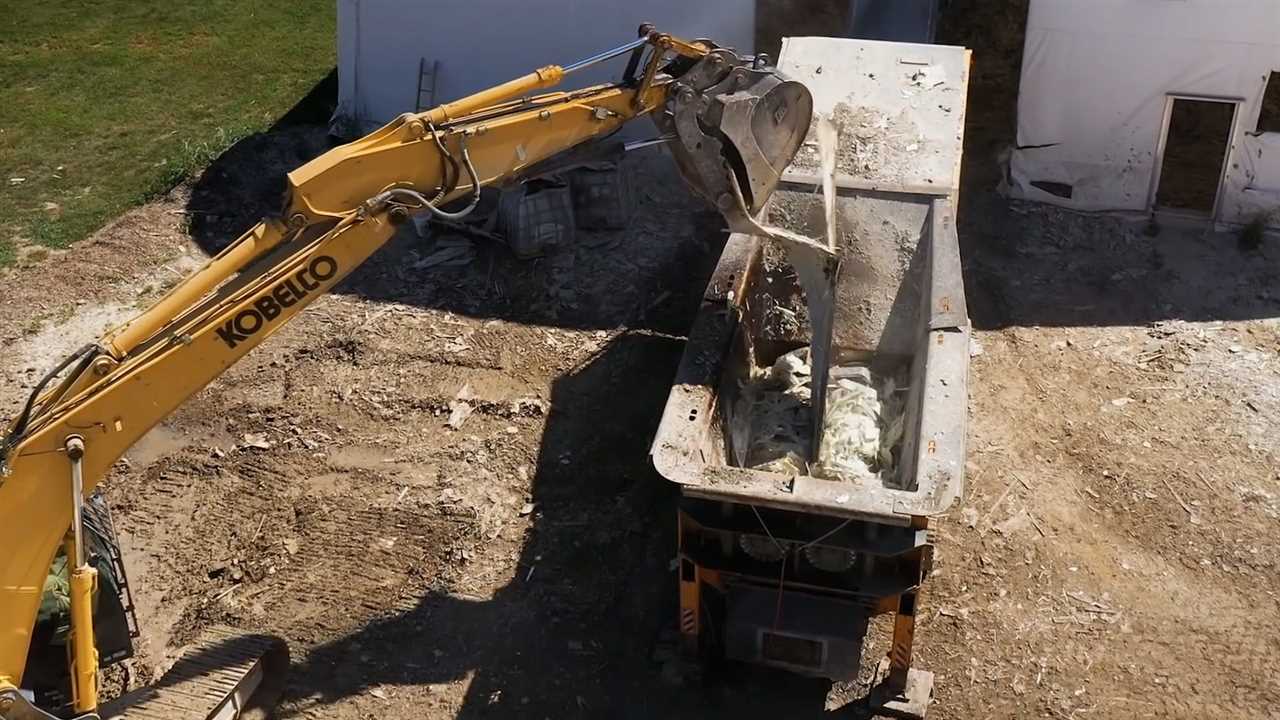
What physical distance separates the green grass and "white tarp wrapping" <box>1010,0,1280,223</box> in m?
8.40

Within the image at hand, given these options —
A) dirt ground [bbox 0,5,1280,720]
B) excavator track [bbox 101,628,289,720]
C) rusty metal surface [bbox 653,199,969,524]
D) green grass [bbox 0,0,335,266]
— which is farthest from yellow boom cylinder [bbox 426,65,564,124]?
green grass [bbox 0,0,335,266]

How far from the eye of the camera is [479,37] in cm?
1234

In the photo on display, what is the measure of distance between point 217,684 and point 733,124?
13.4 feet

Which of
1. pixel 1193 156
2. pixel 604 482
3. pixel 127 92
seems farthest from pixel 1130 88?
pixel 127 92

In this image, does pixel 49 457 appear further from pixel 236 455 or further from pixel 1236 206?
pixel 1236 206

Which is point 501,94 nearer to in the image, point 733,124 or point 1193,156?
point 733,124

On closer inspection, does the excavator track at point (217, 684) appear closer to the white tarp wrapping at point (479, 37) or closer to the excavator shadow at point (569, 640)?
the excavator shadow at point (569, 640)

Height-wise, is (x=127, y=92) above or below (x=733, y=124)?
below

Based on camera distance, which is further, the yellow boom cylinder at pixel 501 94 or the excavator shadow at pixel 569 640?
the excavator shadow at pixel 569 640

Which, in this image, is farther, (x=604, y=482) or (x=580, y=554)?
(x=604, y=482)

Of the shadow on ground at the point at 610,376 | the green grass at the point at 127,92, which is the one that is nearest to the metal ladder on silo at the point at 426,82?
the shadow on ground at the point at 610,376

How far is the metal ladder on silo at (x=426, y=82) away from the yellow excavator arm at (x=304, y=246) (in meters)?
6.04

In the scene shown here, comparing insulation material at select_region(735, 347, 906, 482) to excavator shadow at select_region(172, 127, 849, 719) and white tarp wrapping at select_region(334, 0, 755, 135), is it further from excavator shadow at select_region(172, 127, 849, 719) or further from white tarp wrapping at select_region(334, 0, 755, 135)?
white tarp wrapping at select_region(334, 0, 755, 135)

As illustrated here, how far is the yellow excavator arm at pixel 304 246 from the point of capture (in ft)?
17.2
